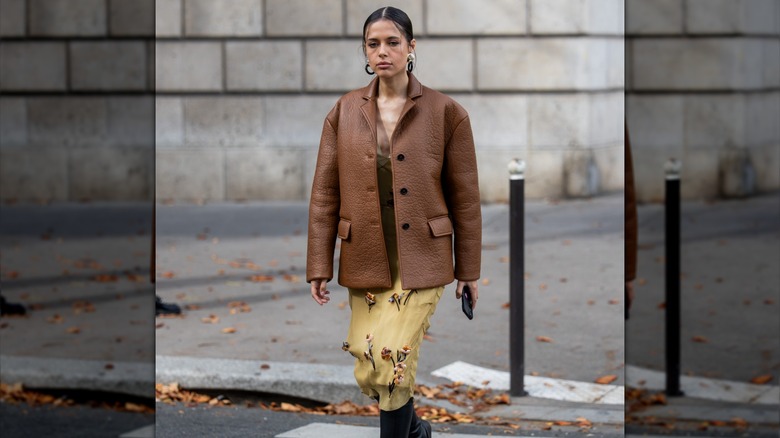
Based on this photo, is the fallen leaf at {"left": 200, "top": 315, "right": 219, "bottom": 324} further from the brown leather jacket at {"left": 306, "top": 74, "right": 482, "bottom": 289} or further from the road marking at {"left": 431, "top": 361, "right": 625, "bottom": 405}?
the brown leather jacket at {"left": 306, "top": 74, "right": 482, "bottom": 289}

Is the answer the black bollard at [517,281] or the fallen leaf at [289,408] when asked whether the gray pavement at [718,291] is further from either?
the fallen leaf at [289,408]

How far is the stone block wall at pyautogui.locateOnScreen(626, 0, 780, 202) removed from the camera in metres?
1.54

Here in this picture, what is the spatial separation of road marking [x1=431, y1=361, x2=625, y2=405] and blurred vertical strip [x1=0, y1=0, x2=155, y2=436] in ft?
15.4

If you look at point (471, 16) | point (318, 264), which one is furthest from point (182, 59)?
point (318, 264)

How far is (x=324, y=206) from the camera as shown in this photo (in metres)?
4.49

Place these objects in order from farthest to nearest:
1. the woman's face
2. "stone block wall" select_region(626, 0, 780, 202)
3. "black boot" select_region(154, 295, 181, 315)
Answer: "black boot" select_region(154, 295, 181, 315), the woman's face, "stone block wall" select_region(626, 0, 780, 202)

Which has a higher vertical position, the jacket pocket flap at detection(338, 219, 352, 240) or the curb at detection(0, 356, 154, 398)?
the jacket pocket flap at detection(338, 219, 352, 240)

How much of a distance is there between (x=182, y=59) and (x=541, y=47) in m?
4.86

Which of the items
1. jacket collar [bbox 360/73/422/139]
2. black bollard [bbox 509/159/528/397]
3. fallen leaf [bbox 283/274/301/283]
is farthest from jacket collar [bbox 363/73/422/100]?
fallen leaf [bbox 283/274/301/283]

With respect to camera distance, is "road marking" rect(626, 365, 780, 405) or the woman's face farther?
the woman's face

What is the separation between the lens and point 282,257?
11250 millimetres

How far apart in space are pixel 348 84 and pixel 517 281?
969cm

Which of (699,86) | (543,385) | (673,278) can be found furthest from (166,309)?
(699,86)

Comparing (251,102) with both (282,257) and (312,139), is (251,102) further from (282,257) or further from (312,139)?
(282,257)
